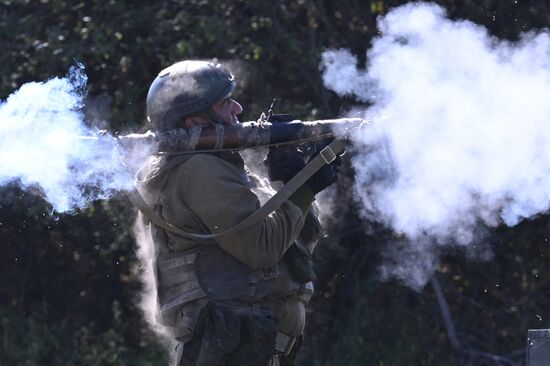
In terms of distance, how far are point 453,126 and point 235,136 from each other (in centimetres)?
122

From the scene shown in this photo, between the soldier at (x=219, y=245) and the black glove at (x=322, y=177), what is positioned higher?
the black glove at (x=322, y=177)

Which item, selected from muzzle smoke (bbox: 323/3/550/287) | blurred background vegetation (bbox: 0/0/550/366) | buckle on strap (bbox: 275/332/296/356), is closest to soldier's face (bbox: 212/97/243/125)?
muzzle smoke (bbox: 323/3/550/287)

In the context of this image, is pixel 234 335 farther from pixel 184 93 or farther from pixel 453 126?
pixel 453 126

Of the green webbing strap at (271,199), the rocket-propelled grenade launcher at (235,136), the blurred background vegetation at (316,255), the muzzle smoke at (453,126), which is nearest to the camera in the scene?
the green webbing strap at (271,199)

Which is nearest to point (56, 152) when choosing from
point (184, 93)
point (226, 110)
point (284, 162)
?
point (184, 93)

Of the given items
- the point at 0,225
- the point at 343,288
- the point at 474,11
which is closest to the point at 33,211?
the point at 0,225

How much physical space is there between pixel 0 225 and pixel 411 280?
2.83m

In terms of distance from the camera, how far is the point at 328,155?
183 inches

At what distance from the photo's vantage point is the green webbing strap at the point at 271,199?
4.41 metres

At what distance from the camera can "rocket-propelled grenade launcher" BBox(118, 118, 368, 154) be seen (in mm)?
4555

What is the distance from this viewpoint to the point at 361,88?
564 cm

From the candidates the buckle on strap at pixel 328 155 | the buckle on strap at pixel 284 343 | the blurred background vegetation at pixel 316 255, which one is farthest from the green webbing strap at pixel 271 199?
the blurred background vegetation at pixel 316 255

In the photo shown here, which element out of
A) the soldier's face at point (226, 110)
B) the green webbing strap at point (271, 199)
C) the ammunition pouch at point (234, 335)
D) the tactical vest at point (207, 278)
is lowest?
the ammunition pouch at point (234, 335)

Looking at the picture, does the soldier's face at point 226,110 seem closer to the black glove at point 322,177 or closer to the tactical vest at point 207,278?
the tactical vest at point 207,278
